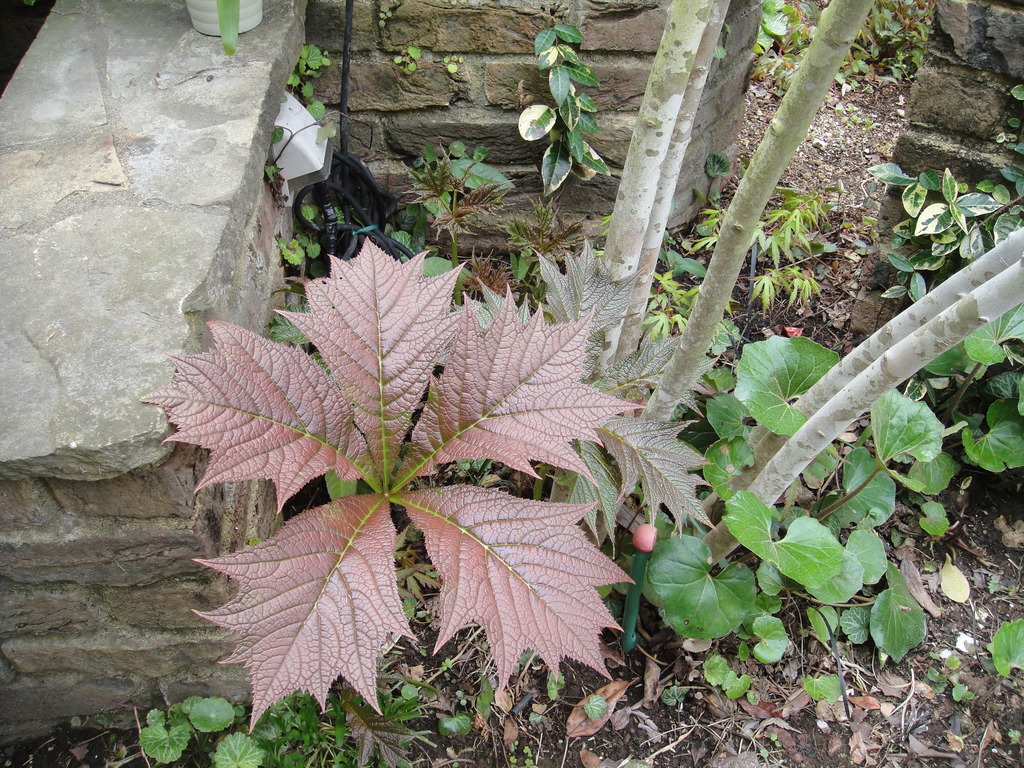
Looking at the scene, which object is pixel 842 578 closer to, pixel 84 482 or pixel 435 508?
pixel 435 508

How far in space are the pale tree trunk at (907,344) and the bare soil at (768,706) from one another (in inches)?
20.5

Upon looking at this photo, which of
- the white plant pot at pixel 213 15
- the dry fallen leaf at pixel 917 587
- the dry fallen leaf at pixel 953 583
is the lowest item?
the dry fallen leaf at pixel 917 587

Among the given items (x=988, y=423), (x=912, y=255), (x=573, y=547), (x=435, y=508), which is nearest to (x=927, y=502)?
(x=988, y=423)

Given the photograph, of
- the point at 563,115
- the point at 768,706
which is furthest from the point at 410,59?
the point at 768,706

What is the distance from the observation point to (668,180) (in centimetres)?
160

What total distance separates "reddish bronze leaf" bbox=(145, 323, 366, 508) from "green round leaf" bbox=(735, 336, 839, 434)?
36.2 inches

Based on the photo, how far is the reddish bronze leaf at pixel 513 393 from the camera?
44.3 inches

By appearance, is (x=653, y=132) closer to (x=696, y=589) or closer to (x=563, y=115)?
(x=563, y=115)

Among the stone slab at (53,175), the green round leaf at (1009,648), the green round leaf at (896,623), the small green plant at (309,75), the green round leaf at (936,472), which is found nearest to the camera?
the stone slab at (53,175)

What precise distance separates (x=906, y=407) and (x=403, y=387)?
3.88ft

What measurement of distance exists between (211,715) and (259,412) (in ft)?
2.69

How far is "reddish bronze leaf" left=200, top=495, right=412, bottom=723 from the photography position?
0.98 meters

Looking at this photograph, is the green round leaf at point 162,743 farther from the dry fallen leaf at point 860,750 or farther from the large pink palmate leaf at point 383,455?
the dry fallen leaf at point 860,750

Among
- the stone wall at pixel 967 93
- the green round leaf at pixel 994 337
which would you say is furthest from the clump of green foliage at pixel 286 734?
the stone wall at pixel 967 93
